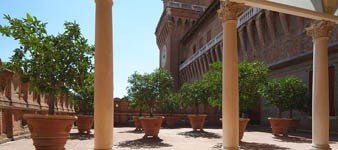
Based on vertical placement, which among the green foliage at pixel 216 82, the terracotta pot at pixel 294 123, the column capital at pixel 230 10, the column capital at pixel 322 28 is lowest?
the terracotta pot at pixel 294 123

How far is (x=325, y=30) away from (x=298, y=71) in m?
12.5

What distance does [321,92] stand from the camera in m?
8.00

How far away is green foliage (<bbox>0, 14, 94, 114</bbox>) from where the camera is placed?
6.15 meters

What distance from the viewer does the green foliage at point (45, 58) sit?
20.2 ft

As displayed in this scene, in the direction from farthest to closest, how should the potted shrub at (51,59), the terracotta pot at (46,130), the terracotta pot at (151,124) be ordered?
the terracotta pot at (151,124) < the potted shrub at (51,59) < the terracotta pot at (46,130)

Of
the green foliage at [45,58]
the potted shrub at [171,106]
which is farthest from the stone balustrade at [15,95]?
the potted shrub at [171,106]

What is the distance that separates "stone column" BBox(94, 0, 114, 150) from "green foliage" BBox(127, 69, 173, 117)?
1041 centimetres

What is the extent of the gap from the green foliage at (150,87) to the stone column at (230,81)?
881 cm

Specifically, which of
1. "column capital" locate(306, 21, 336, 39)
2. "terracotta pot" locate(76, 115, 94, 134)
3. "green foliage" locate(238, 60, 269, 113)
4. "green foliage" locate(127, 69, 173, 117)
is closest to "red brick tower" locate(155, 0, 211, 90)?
"green foliage" locate(127, 69, 173, 117)

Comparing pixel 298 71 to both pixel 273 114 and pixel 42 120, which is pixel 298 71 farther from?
pixel 42 120

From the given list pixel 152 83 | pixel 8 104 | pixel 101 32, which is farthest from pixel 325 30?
pixel 8 104

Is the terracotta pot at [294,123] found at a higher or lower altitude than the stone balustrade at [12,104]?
lower

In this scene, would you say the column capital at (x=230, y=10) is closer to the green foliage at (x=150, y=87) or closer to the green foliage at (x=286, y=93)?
the green foliage at (x=150, y=87)

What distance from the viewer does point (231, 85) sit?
22.5ft
